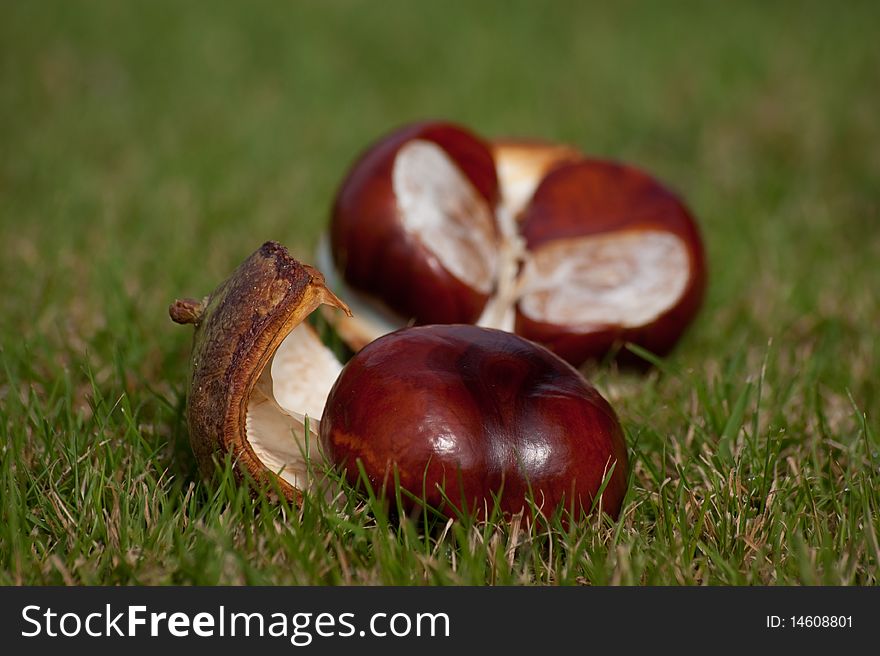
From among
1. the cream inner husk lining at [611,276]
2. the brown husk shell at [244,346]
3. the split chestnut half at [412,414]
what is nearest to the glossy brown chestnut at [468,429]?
the split chestnut half at [412,414]

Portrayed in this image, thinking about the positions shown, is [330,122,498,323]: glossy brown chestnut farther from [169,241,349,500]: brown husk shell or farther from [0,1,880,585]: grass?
[169,241,349,500]: brown husk shell

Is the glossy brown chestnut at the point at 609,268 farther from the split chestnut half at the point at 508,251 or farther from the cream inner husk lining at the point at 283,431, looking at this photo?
the cream inner husk lining at the point at 283,431

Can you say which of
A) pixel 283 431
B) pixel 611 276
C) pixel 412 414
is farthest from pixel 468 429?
pixel 611 276

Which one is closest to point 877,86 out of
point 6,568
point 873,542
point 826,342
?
point 826,342

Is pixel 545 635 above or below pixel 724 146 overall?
below

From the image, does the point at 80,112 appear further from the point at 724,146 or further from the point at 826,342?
the point at 826,342

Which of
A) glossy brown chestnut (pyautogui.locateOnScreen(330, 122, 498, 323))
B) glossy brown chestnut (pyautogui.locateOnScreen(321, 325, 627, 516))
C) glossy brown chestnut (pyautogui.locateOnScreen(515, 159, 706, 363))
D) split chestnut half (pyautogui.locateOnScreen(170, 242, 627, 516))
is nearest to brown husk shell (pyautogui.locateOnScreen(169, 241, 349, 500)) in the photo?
split chestnut half (pyautogui.locateOnScreen(170, 242, 627, 516))
